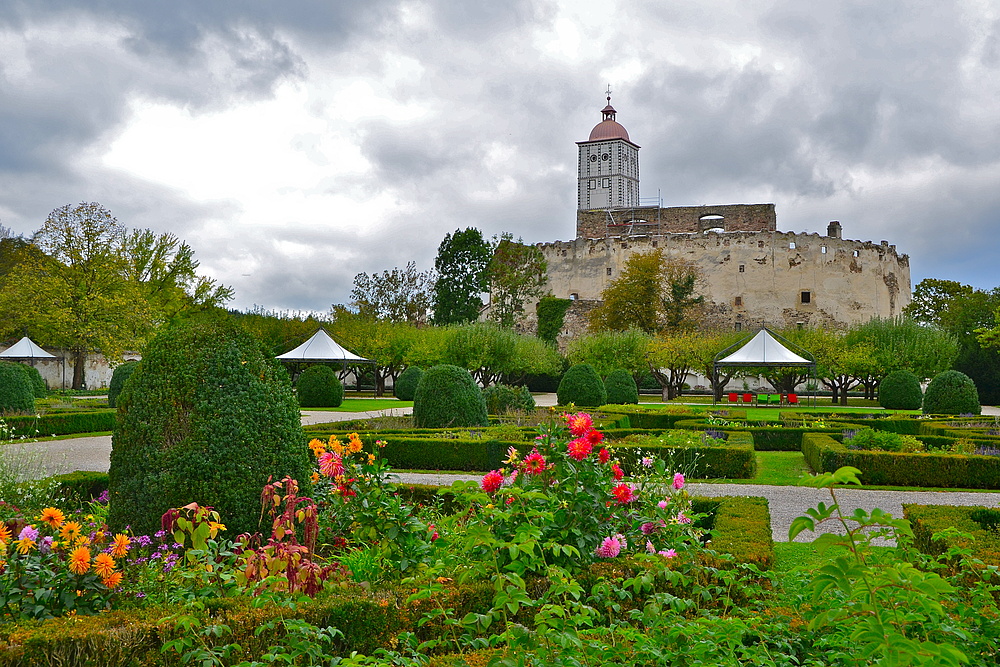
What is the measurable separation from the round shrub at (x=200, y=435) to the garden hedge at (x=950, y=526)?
3.19m

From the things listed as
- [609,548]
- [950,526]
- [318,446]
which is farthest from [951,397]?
[318,446]

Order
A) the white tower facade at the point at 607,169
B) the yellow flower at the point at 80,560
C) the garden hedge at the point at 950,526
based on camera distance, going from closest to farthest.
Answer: the yellow flower at the point at 80,560 → the garden hedge at the point at 950,526 → the white tower facade at the point at 607,169

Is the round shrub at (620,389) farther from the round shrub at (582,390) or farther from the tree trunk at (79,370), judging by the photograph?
the tree trunk at (79,370)

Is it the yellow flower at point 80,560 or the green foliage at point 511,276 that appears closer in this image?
the yellow flower at point 80,560

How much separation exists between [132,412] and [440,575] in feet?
5.91

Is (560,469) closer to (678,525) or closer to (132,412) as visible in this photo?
(678,525)

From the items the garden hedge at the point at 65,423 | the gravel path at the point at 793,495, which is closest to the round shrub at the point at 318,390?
the garden hedge at the point at 65,423

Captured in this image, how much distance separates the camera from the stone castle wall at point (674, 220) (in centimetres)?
4338

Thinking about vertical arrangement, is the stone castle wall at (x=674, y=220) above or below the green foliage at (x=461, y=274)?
above

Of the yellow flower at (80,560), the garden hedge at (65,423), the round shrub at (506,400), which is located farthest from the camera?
the round shrub at (506,400)

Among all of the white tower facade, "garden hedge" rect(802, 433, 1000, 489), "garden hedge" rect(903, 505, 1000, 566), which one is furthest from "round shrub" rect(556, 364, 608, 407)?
the white tower facade

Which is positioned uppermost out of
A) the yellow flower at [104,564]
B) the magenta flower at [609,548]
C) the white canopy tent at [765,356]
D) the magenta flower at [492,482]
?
the white canopy tent at [765,356]

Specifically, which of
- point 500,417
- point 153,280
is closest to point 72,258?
point 153,280

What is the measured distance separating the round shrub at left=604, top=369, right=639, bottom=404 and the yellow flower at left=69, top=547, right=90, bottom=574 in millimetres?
19514
